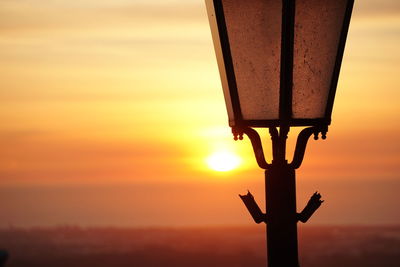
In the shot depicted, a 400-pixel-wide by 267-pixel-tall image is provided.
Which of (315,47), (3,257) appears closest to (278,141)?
(315,47)

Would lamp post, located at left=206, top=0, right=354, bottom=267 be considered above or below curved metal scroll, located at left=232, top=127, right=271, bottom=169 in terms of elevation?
above

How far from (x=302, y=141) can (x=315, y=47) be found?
1.81 ft

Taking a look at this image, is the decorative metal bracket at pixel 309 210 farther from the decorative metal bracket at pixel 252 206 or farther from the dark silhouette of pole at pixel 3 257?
the dark silhouette of pole at pixel 3 257

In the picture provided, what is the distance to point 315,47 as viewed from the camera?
10.6 ft

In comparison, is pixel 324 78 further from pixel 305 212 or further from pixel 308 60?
pixel 305 212

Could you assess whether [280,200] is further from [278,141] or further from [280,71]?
[280,71]

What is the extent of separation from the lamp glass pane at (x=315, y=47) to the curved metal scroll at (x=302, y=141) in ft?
0.44

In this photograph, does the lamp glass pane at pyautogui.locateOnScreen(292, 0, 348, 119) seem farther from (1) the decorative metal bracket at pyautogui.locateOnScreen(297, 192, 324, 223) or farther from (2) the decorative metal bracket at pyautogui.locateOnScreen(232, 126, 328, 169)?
(1) the decorative metal bracket at pyautogui.locateOnScreen(297, 192, 324, 223)

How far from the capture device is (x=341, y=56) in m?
3.25

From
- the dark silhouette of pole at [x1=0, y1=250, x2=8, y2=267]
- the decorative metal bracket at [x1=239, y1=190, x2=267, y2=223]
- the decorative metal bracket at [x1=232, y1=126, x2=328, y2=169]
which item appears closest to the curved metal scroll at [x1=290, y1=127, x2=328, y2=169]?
the decorative metal bracket at [x1=232, y1=126, x2=328, y2=169]

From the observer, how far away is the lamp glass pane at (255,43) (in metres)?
3.16

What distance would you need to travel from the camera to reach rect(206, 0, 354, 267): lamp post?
317 centimetres

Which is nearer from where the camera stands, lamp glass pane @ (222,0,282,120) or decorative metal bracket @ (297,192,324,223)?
lamp glass pane @ (222,0,282,120)

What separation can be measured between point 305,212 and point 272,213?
0.18 meters
